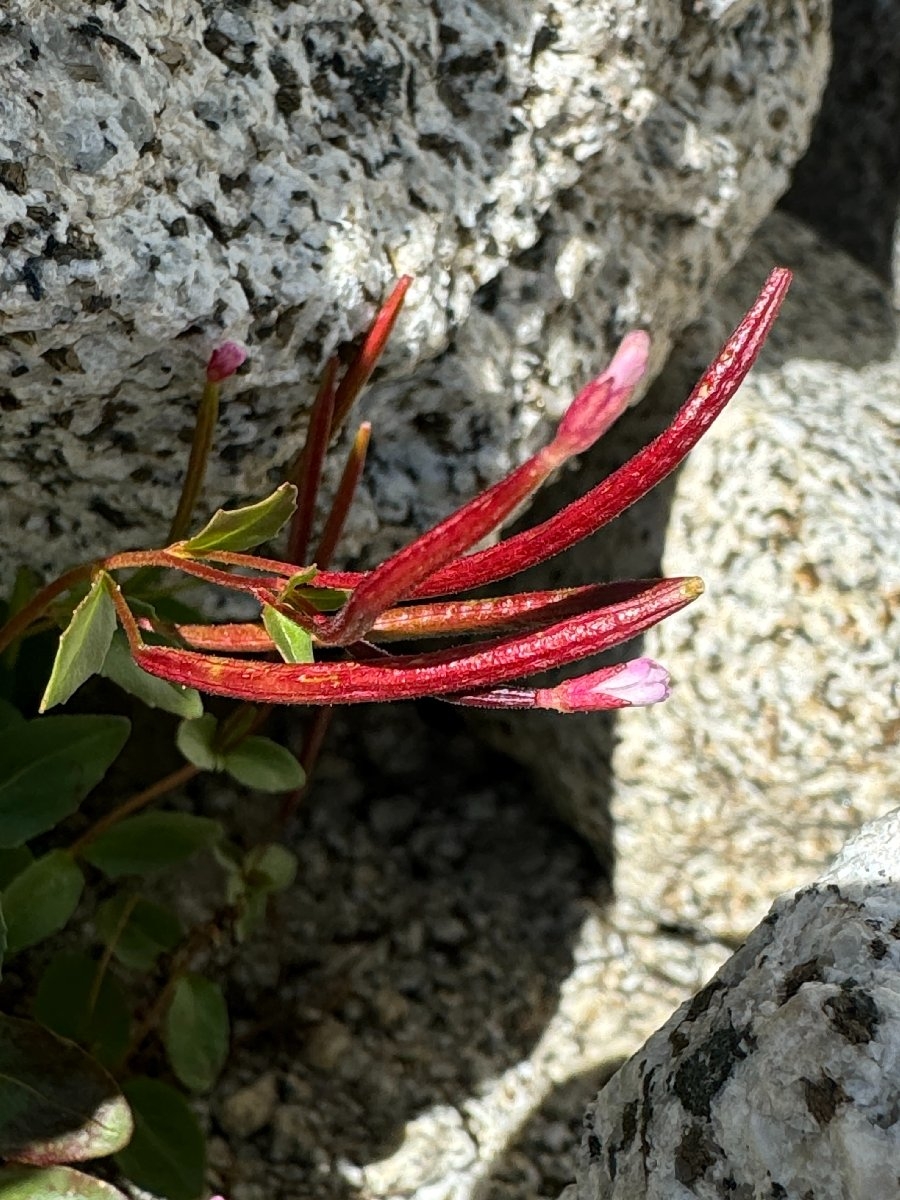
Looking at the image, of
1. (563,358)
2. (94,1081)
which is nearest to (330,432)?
(563,358)

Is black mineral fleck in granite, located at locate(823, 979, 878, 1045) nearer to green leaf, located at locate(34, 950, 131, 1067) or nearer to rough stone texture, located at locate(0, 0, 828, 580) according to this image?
rough stone texture, located at locate(0, 0, 828, 580)

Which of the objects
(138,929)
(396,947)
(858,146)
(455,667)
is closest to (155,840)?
(138,929)

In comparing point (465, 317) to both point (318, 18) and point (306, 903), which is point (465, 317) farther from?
point (306, 903)

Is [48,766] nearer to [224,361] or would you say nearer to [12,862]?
[12,862]

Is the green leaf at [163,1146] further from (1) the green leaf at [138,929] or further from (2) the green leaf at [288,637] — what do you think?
(2) the green leaf at [288,637]

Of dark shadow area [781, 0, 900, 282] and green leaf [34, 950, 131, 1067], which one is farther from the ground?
dark shadow area [781, 0, 900, 282]

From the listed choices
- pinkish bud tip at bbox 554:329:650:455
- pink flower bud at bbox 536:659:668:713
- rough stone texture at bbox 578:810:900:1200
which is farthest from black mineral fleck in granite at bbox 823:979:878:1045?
pinkish bud tip at bbox 554:329:650:455
